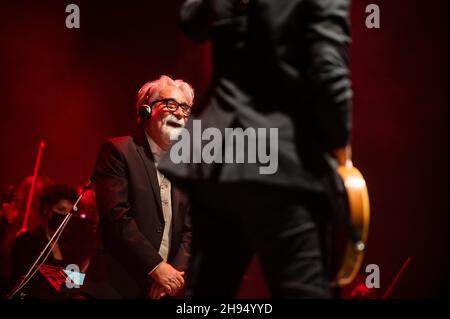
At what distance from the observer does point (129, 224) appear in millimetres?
2977

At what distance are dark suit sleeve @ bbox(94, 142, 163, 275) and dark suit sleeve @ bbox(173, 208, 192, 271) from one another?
0.45 ft

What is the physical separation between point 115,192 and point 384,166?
123 inches

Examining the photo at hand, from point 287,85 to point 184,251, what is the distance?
161 centimetres

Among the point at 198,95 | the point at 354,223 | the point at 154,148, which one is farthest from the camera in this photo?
the point at 198,95

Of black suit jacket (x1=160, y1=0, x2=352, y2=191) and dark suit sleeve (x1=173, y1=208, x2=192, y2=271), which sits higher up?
black suit jacket (x1=160, y1=0, x2=352, y2=191)

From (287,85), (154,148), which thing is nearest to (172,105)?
(154,148)

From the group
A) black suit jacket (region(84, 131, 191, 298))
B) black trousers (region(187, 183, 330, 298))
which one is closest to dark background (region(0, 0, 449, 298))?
black suit jacket (region(84, 131, 191, 298))

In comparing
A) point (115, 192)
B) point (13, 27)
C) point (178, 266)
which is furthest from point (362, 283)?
point (13, 27)

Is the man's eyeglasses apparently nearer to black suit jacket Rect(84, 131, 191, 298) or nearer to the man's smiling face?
the man's smiling face

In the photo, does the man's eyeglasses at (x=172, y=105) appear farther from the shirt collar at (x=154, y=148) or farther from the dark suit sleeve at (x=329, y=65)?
the dark suit sleeve at (x=329, y=65)

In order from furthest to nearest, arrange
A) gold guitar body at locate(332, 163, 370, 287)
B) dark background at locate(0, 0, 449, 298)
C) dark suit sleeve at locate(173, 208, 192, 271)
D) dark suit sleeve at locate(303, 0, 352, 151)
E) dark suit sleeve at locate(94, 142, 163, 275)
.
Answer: dark background at locate(0, 0, 449, 298)
dark suit sleeve at locate(173, 208, 192, 271)
dark suit sleeve at locate(94, 142, 163, 275)
gold guitar body at locate(332, 163, 370, 287)
dark suit sleeve at locate(303, 0, 352, 151)

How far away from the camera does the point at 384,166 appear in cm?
542

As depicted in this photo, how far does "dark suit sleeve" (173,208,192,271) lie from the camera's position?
10.0 feet

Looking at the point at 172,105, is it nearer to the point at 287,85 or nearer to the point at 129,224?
the point at 129,224
